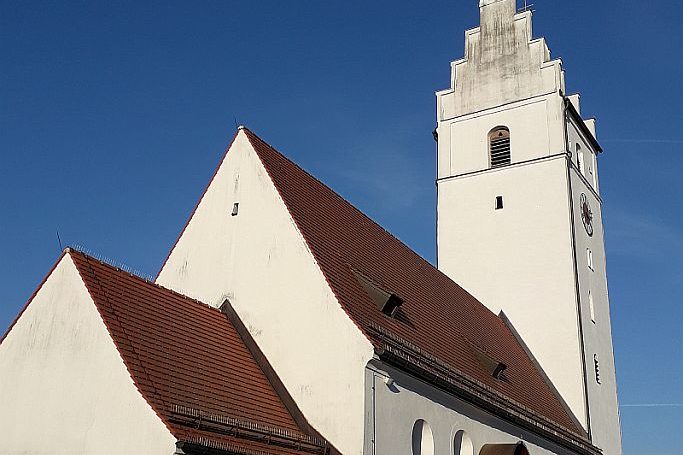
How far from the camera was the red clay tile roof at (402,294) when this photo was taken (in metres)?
14.8

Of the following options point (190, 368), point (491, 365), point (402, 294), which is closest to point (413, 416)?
point (402, 294)

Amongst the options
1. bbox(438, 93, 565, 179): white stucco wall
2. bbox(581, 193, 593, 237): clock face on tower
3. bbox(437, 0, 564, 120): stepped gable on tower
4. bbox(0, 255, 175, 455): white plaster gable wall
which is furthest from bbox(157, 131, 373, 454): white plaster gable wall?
bbox(581, 193, 593, 237): clock face on tower

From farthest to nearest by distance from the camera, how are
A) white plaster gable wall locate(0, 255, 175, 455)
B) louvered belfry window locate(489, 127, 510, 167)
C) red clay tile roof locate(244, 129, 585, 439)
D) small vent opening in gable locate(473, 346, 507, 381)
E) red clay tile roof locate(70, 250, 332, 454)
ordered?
louvered belfry window locate(489, 127, 510, 167) < small vent opening in gable locate(473, 346, 507, 381) < red clay tile roof locate(244, 129, 585, 439) < red clay tile roof locate(70, 250, 332, 454) < white plaster gable wall locate(0, 255, 175, 455)

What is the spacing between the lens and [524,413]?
17953mm

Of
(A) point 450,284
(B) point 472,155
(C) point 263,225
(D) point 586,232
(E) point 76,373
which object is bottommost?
(E) point 76,373

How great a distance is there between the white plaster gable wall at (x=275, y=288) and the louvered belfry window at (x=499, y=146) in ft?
40.4

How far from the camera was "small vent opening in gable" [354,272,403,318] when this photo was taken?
15094mm

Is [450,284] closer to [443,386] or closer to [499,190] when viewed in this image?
[499,190]

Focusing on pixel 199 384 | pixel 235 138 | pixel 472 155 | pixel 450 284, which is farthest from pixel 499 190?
pixel 199 384

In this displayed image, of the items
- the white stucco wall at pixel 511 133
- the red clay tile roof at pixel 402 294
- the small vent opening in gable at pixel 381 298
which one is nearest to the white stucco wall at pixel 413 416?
the red clay tile roof at pixel 402 294

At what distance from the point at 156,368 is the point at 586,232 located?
17934 mm

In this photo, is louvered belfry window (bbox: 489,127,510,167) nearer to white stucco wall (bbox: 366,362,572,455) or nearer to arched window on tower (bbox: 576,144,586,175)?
arched window on tower (bbox: 576,144,586,175)

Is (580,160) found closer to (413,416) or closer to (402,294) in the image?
(402,294)

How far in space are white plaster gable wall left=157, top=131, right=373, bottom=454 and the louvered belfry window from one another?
12.3m
